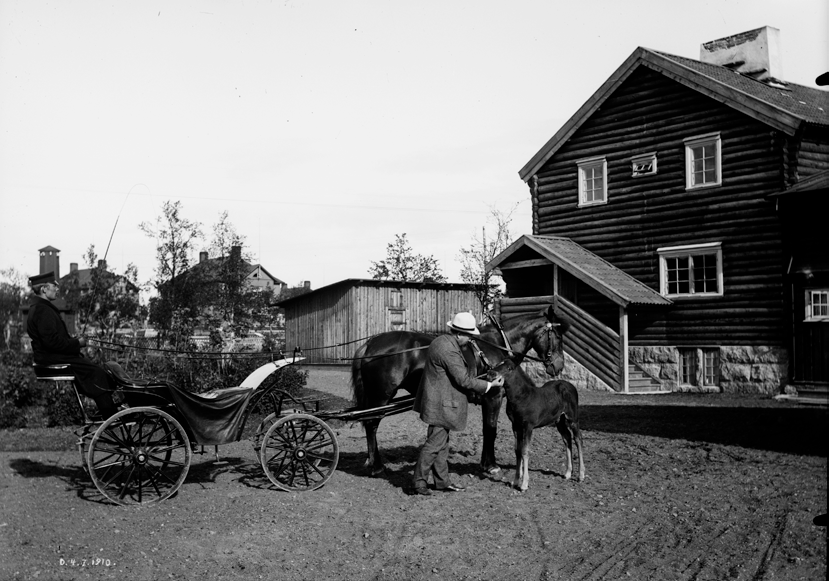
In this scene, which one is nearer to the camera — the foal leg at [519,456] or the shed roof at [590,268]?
the foal leg at [519,456]

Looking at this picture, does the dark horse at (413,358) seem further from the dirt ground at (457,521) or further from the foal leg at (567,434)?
the foal leg at (567,434)

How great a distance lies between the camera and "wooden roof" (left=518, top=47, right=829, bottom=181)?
20.6m

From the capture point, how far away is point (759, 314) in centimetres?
2088

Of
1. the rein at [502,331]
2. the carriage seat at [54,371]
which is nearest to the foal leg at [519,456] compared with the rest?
the rein at [502,331]

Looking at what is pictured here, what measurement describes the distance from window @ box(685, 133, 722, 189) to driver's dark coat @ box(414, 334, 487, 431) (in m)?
15.9

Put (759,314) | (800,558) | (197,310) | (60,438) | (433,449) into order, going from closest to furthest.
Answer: (800,558) < (433,449) < (60,438) < (759,314) < (197,310)

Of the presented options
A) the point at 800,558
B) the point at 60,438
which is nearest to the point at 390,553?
the point at 800,558

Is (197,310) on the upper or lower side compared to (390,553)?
upper

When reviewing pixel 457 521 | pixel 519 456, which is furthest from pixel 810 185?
pixel 457 521

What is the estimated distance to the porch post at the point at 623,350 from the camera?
73.5 ft

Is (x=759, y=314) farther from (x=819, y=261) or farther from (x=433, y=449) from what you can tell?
(x=433, y=449)

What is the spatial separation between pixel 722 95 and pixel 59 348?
19706 mm

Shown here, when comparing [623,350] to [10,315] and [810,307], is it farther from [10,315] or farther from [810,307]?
[10,315]

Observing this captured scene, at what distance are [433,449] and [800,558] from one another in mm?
4086
